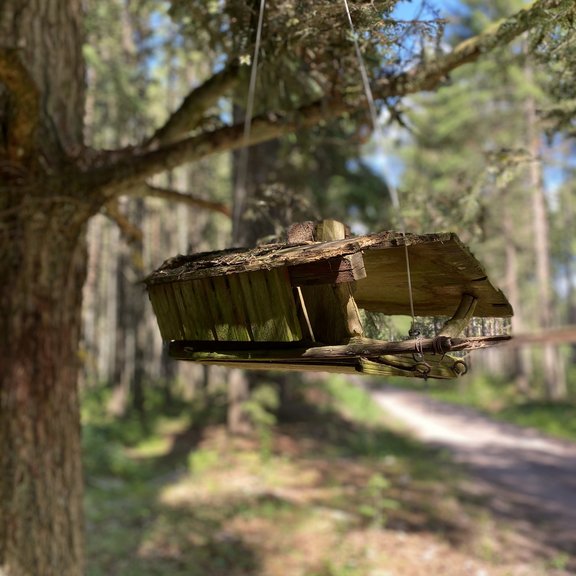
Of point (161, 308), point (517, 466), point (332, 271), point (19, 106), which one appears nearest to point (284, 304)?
point (332, 271)

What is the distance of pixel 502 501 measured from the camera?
9.09 metres

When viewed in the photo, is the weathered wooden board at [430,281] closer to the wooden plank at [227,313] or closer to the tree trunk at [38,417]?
the wooden plank at [227,313]

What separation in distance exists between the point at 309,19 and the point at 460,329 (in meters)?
1.40

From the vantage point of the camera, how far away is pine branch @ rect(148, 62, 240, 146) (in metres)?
3.32

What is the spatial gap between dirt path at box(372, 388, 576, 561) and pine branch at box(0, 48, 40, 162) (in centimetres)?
760

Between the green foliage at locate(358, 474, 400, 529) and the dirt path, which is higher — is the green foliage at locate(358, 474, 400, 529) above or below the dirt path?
above

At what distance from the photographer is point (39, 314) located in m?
3.28

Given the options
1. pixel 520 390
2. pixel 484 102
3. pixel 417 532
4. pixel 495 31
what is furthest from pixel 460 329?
pixel 520 390

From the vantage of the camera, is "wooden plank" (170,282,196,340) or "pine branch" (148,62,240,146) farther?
"pine branch" (148,62,240,146)

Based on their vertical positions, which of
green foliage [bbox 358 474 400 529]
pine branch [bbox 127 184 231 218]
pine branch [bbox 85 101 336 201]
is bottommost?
green foliage [bbox 358 474 400 529]

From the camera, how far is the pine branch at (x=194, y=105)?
3316 mm

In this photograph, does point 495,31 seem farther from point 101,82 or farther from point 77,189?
point 101,82

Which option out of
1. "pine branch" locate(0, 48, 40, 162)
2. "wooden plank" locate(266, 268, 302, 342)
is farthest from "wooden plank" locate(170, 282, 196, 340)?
"pine branch" locate(0, 48, 40, 162)

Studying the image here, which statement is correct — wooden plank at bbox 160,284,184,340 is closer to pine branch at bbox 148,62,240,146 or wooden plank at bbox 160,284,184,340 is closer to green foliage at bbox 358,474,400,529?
pine branch at bbox 148,62,240,146
